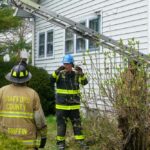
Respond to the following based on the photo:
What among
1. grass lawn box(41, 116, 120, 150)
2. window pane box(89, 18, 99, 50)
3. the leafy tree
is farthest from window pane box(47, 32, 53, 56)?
grass lawn box(41, 116, 120, 150)

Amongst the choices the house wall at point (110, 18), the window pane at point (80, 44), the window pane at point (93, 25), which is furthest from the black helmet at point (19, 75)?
the window pane at point (80, 44)

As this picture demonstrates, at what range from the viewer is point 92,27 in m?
12.8

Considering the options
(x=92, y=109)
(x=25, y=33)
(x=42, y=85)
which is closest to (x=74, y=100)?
(x=92, y=109)

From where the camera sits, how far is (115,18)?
1142 cm

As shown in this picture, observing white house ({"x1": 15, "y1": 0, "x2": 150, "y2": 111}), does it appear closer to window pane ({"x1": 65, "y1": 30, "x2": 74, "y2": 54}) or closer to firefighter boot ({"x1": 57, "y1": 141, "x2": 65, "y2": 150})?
window pane ({"x1": 65, "y1": 30, "x2": 74, "y2": 54})

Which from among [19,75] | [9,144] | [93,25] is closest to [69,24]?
[19,75]

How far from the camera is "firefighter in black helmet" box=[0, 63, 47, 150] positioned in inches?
191

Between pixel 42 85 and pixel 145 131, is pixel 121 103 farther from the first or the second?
pixel 42 85

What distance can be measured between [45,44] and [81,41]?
427 cm

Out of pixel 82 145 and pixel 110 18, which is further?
pixel 110 18

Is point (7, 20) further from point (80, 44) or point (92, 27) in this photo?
point (92, 27)

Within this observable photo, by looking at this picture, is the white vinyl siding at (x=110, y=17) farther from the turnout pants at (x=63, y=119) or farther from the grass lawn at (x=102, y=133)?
the grass lawn at (x=102, y=133)

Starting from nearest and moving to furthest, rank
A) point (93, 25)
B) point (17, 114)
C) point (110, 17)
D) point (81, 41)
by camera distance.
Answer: point (17, 114)
point (110, 17)
point (93, 25)
point (81, 41)

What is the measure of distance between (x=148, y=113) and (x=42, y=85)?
996 centimetres
